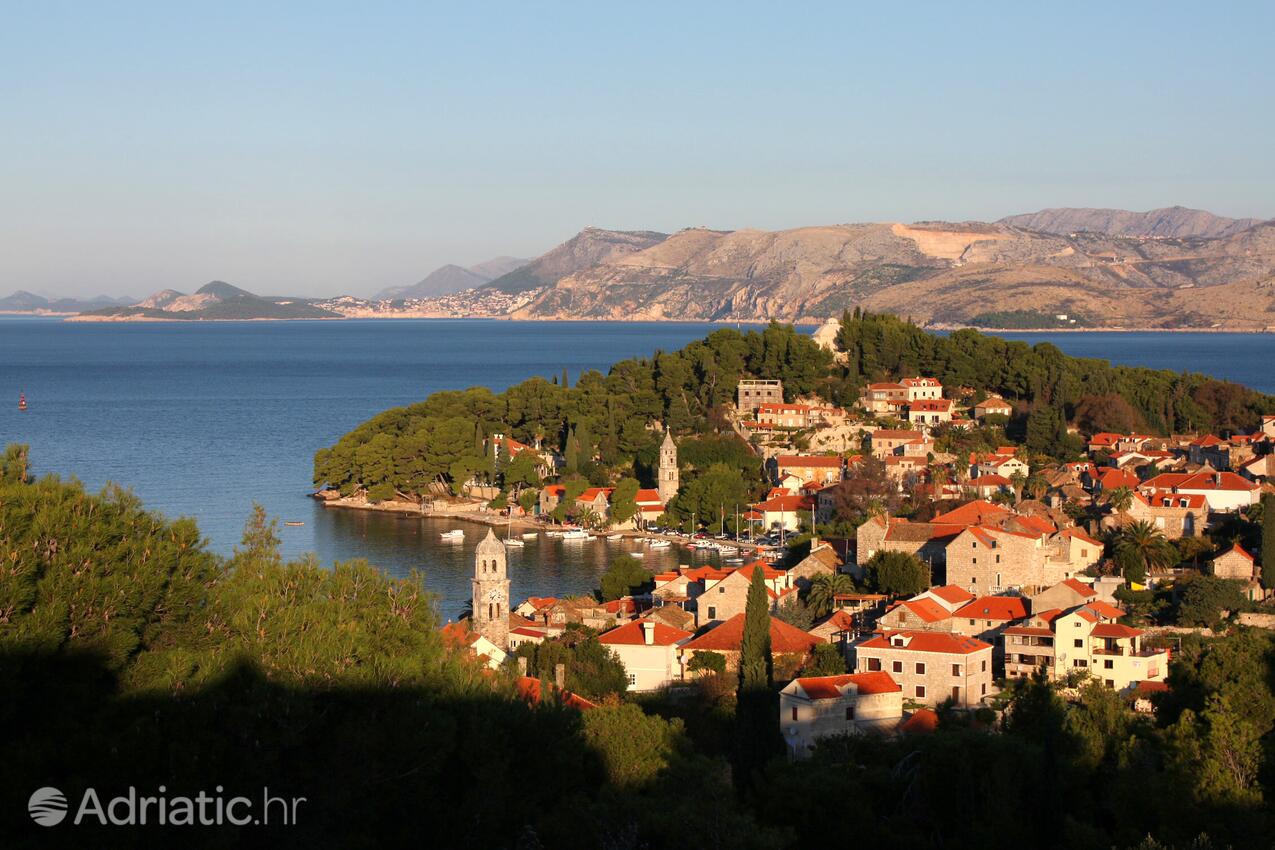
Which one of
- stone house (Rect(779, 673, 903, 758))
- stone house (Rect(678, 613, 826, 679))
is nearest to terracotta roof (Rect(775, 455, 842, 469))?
stone house (Rect(678, 613, 826, 679))

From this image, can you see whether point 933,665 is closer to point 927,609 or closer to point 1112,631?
point 1112,631

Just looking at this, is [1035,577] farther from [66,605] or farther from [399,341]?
[399,341]

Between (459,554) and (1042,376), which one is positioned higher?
(1042,376)

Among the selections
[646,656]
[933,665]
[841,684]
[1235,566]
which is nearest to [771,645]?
[646,656]

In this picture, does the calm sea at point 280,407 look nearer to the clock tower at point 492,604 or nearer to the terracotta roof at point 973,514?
the clock tower at point 492,604

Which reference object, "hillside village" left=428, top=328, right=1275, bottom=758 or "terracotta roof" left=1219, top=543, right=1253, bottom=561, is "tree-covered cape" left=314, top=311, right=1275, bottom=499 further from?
"terracotta roof" left=1219, top=543, right=1253, bottom=561
